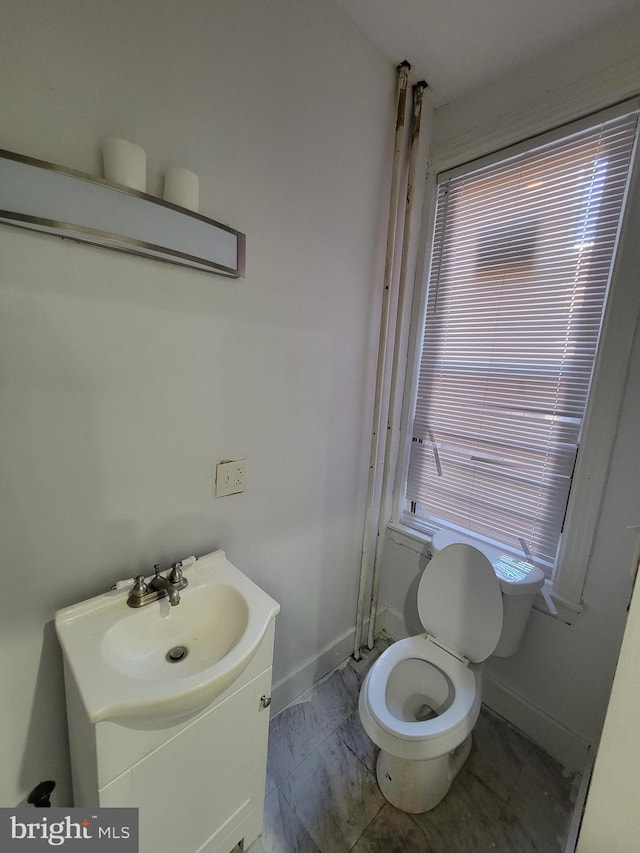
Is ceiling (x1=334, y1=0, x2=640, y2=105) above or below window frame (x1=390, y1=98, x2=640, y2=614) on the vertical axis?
above

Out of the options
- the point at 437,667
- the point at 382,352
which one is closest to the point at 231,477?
the point at 382,352

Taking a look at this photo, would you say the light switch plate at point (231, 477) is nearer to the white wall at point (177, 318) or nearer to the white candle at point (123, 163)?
the white wall at point (177, 318)

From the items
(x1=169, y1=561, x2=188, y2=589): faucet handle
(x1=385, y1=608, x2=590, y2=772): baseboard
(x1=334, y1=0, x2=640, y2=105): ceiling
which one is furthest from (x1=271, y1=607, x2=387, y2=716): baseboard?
(x1=334, y1=0, x2=640, y2=105): ceiling

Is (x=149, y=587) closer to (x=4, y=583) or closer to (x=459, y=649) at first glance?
(x=4, y=583)

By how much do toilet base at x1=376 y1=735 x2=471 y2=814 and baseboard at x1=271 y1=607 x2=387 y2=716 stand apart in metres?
0.47

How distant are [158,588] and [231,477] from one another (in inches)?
15.0

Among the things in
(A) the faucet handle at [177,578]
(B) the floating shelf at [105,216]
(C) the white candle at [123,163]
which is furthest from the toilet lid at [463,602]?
(C) the white candle at [123,163]

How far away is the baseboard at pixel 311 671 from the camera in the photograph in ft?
4.79

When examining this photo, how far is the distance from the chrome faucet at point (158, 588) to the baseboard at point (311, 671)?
82 centimetres

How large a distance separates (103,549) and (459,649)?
133cm

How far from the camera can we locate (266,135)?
107 cm

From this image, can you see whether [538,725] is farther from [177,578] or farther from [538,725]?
[177,578]

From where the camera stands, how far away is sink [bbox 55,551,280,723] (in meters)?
0.67

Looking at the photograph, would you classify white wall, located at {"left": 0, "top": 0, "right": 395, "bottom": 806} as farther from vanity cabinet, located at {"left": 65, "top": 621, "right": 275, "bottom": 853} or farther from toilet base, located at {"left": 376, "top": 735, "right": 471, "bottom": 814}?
toilet base, located at {"left": 376, "top": 735, "right": 471, "bottom": 814}
